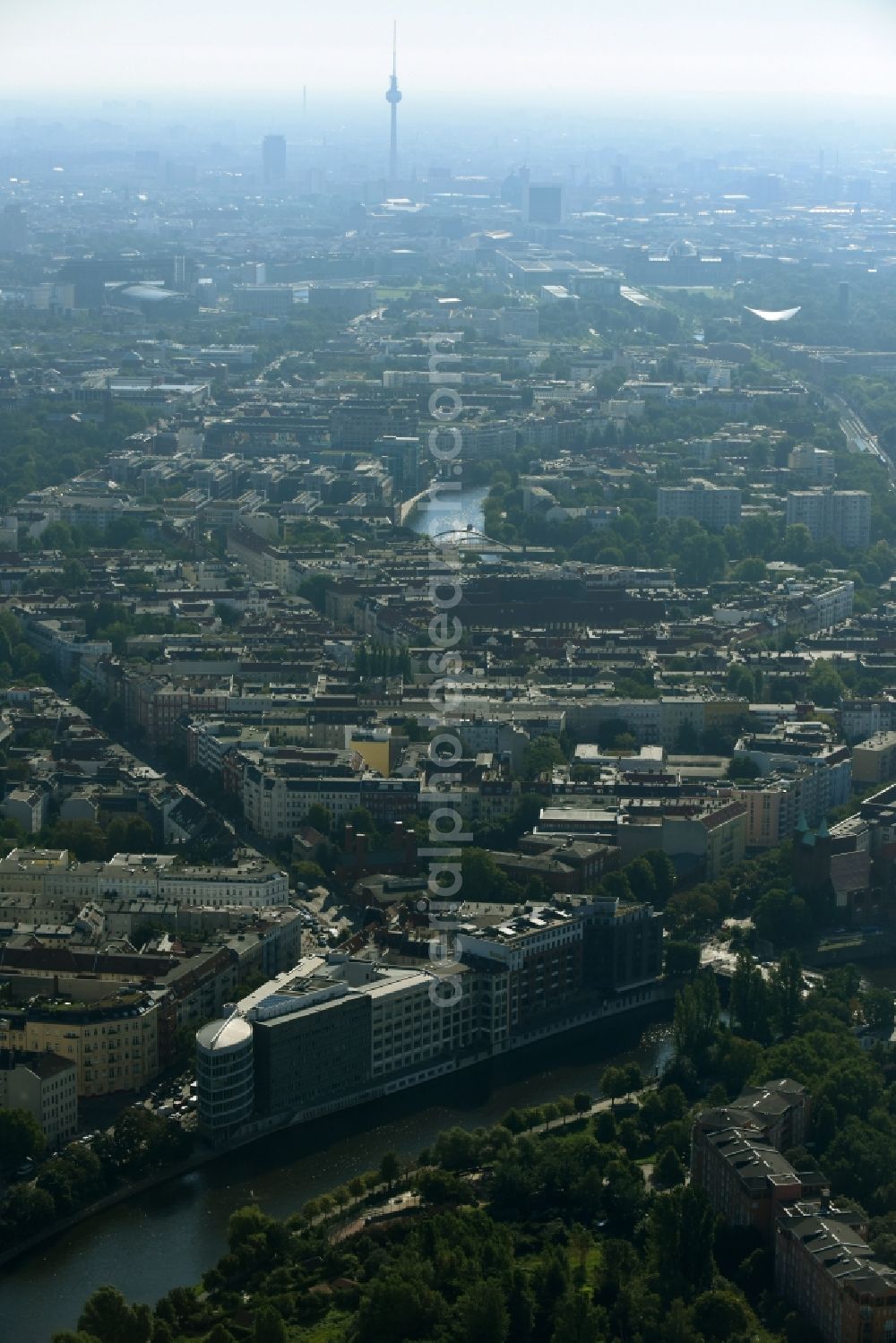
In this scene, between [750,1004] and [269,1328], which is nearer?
[269,1328]

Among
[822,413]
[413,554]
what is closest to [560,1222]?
[413,554]

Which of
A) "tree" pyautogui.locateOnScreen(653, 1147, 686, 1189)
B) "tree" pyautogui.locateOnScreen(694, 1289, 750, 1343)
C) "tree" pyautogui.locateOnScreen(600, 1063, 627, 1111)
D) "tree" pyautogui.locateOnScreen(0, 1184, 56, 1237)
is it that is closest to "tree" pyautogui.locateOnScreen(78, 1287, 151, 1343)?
"tree" pyautogui.locateOnScreen(0, 1184, 56, 1237)

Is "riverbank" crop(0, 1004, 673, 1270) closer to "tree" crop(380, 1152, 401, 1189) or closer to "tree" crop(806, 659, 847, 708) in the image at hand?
"tree" crop(380, 1152, 401, 1189)

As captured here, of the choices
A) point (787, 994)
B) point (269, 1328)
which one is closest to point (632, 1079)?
point (787, 994)

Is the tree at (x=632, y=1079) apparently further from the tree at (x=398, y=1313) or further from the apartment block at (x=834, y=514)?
the apartment block at (x=834, y=514)

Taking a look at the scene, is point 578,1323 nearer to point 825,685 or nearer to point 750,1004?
point 750,1004

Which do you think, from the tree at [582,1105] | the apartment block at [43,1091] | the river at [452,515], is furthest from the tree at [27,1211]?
the river at [452,515]
